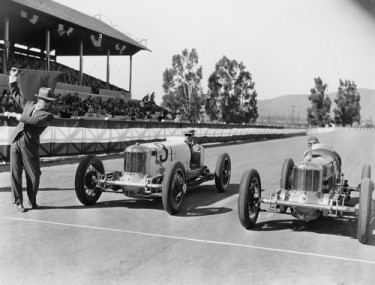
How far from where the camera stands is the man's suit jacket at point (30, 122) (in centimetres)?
638

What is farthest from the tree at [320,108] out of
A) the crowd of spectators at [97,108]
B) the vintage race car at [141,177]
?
the vintage race car at [141,177]

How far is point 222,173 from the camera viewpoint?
8.92 m

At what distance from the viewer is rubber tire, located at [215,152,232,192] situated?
8.80 m

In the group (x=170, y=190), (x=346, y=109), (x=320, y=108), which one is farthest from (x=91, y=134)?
(x=320, y=108)

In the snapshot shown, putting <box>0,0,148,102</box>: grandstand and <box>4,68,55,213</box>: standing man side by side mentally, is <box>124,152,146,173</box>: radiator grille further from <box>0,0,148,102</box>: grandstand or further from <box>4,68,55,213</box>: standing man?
<box>0,0,148,102</box>: grandstand

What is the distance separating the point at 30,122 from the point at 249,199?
10.5ft

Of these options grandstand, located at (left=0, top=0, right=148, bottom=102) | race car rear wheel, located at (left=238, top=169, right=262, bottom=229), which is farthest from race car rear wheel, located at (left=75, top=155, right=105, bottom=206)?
grandstand, located at (left=0, top=0, right=148, bottom=102)

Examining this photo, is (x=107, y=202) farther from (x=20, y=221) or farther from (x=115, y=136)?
(x=115, y=136)

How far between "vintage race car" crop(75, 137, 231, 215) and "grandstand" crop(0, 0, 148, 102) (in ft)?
47.2

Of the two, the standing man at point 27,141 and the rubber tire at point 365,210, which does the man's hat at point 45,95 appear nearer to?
the standing man at point 27,141

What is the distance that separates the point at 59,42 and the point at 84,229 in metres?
36.8

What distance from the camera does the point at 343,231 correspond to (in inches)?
236

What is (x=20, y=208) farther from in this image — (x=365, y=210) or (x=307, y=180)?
(x=365, y=210)

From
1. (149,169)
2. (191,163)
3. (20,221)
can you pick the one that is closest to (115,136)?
(191,163)
